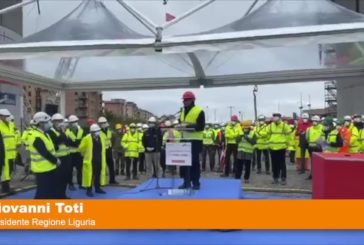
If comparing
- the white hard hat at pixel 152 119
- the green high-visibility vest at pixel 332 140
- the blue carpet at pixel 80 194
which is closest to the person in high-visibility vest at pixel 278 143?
the green high-visibility vest at pixel 332 140

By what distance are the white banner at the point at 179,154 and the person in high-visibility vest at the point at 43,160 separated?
187cm

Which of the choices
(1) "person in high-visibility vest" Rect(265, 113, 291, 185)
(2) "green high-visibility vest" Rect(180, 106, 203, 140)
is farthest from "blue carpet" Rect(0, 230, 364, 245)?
(1) "person in high-visibility vest" Rect(265, 113, 291, 185)

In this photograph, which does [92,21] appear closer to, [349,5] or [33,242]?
[33,242]

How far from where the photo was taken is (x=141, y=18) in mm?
10156

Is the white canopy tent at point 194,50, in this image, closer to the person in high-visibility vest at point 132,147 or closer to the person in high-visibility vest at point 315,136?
the person in high-visibility vest at point 315,136

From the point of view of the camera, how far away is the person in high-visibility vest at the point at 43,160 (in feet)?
25.3

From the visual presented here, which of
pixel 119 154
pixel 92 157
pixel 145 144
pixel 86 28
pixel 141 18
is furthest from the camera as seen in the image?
pixel 119 154

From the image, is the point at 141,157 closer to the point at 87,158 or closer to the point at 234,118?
the point at 234,118

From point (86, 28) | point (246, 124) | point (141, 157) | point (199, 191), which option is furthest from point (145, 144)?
point (199, 191)

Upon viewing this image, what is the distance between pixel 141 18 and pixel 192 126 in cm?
348

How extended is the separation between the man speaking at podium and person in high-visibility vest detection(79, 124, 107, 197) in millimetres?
3945

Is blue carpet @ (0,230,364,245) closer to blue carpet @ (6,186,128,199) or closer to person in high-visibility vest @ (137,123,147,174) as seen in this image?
blue carpet @ (6,186,128,199)

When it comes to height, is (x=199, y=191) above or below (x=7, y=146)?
below

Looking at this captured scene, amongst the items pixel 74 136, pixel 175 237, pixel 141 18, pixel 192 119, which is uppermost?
pixel 141 18
